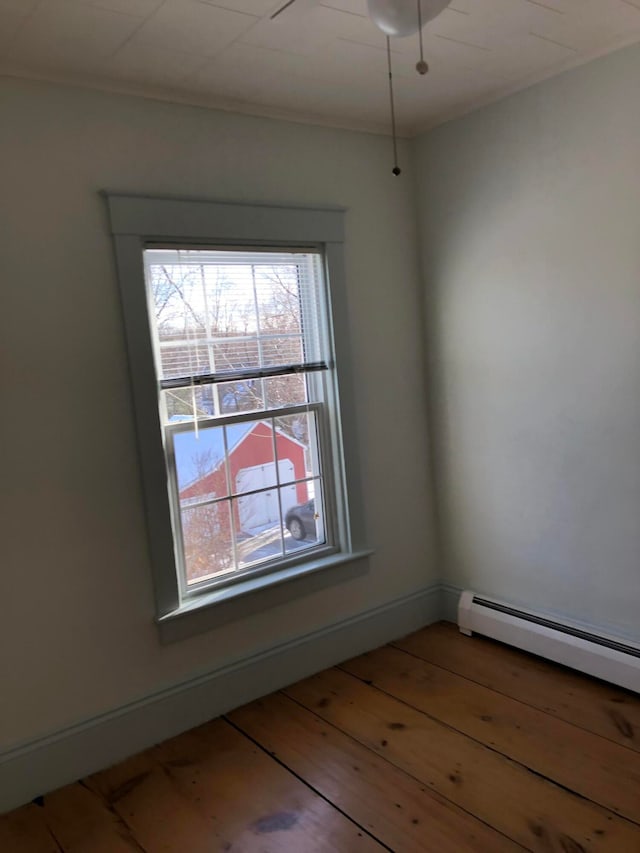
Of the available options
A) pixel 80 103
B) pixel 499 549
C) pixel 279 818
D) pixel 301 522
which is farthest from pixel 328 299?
pixel 279 818

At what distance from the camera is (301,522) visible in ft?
9.75

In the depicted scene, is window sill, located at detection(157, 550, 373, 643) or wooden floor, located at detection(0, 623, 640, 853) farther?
window sill, located at detection(157, 550, 373, 643)

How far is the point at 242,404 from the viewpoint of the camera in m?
2.73

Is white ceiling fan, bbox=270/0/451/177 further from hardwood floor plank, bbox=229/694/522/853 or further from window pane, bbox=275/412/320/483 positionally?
hardwood floor plank, bbox=229/694/522/853

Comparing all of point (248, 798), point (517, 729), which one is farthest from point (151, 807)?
point (517, 729)

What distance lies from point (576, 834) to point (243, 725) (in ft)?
4.07

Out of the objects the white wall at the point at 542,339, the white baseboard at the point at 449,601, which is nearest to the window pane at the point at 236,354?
the white wall at the point at 542,339

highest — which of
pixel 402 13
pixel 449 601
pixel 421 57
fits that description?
pixel 421 57

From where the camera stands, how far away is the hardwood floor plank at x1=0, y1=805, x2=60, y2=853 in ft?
6.63

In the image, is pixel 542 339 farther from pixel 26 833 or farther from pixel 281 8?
pixel 26 833

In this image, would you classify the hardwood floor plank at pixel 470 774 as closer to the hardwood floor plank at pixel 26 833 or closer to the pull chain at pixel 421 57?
the hardwood floor plank at pixel 26 833

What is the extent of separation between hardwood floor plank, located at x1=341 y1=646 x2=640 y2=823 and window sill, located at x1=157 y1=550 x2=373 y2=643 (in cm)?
43

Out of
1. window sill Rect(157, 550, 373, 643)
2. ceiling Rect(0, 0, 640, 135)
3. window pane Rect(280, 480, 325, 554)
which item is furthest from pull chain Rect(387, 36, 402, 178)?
window sill Rect(157, 550, 373, 643)

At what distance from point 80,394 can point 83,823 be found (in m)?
1.39
